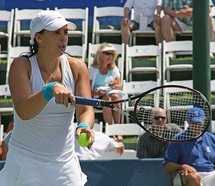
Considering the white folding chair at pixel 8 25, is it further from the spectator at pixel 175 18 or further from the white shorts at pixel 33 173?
the white shorts at pixel 33 173

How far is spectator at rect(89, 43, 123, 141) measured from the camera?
8.60 m

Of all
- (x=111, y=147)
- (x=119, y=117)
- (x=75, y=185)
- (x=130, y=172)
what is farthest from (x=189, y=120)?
(x=119, y=117)

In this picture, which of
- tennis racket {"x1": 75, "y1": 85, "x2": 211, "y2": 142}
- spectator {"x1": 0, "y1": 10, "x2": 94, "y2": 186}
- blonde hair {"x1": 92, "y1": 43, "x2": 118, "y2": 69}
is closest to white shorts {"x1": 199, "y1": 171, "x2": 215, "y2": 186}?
tennis racket {"x1": 75, "y1": 85, "x2": 211, "y2": 142}

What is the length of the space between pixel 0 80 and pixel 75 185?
611 cm

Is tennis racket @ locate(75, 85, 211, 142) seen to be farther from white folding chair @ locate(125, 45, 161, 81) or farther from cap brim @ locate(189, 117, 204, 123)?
white folding chair @ locate(125, 45, 161, 81)

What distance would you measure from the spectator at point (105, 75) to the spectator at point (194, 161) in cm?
225

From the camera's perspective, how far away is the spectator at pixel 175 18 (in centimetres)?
993

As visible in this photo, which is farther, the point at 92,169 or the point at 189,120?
the point at 92,169

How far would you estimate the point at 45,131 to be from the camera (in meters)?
3.85

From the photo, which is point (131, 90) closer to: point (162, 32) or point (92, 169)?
point (162, 32)

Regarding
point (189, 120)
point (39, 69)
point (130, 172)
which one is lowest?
point (130, 172)

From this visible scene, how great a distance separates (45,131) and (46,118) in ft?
0.24

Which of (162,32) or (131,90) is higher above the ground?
(162,32)

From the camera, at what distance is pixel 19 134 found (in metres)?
3.89
